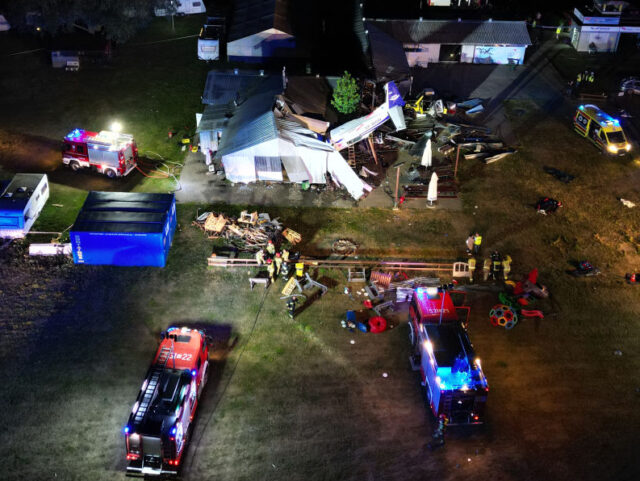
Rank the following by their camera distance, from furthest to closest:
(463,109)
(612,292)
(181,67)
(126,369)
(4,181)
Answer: (181,67)
(463,109)
(4,181)
(612,292)
(126,369)

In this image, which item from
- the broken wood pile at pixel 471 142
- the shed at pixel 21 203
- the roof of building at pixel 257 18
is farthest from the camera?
the roof of building at pixel 257 18

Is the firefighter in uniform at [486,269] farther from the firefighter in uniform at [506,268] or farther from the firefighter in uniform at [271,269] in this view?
the firefighter in uniform at [271,269]

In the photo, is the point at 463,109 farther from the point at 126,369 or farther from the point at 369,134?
the point at 126,369

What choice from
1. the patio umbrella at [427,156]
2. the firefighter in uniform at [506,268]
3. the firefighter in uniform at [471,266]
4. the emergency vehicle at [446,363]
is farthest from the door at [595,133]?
the emergency vehicle at [446,363]

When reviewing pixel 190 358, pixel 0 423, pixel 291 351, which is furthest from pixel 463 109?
pixel 0 423

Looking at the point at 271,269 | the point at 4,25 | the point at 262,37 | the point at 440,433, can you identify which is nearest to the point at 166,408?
the point at 271,269

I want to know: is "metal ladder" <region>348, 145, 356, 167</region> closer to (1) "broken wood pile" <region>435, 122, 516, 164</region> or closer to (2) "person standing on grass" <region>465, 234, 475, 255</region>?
(1) "broken wood pile" <region>435, 122, 516, 164</region>

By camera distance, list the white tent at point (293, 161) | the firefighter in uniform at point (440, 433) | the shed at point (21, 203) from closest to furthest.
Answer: the firefighter in uniform at point (440, 433) < the shed at point (21, 203) < the white tent at point (293, 161)
